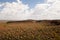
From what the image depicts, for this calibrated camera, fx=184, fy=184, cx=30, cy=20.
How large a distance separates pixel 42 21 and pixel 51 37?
2.25ft

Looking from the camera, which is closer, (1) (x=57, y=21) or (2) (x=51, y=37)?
(2) (x=51, y=37)

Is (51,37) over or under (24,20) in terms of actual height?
under

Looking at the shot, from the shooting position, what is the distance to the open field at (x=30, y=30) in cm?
558

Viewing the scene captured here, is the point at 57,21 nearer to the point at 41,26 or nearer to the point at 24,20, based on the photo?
the point at 41,26

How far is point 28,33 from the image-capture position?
5.68 metres

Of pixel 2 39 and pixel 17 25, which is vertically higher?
pixel 17 25

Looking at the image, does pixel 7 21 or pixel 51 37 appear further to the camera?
pixel 7 21

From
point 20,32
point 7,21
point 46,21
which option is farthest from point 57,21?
point 7,21

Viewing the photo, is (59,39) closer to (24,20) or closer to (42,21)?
(42,21)

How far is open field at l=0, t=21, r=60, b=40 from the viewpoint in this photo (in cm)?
A: 558

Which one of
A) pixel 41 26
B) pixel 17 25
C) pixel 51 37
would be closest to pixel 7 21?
pixel 17 25

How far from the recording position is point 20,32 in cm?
572

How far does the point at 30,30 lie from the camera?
577cm

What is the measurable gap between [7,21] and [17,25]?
1.22 ft
